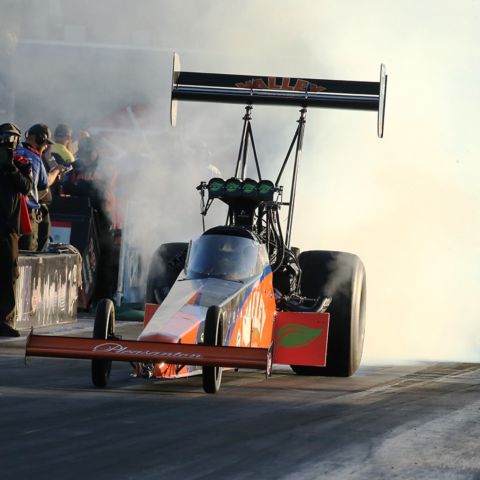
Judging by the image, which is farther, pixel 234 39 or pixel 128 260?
pixel 234 39

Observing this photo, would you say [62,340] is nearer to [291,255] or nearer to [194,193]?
[291,255]

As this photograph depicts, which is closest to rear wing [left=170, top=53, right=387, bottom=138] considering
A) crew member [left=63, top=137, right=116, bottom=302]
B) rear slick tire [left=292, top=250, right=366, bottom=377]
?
rear slick tire [left=292, top=250, right=366, bottom=377]

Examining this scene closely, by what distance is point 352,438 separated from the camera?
767 cm

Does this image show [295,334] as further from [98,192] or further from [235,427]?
[98,192]

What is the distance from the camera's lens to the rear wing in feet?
43.0

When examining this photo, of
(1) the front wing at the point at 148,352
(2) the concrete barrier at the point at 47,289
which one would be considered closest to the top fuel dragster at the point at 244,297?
(1) the front wing at the point at 148,352

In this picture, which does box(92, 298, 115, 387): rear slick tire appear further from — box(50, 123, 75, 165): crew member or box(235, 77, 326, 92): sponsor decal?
box(50, 123, 75, 165): crew member

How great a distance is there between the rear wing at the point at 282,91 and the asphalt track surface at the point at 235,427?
9.95ft

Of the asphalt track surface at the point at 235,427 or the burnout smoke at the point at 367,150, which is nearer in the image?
the asphalt track surface at the point at 235,427

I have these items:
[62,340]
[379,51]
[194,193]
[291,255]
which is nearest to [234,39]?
[379,51]

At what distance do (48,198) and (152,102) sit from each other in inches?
386

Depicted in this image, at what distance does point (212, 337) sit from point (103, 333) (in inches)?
36.9

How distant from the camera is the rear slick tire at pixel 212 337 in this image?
9609 mm

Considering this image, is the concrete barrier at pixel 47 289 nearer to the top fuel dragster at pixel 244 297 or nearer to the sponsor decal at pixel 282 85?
the top fuel dragster at pixel 244 297
